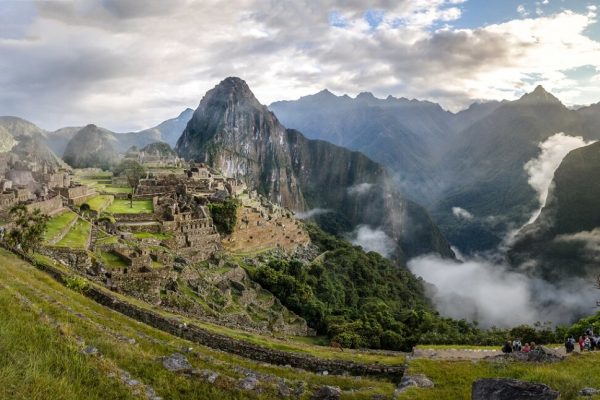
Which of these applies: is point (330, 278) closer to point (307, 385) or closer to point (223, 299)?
point (223, 299)

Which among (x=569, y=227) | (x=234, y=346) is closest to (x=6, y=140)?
(x=234, y=346)

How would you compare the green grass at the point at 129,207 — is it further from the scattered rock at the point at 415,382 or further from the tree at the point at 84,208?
the scattered rock at the point at 415,382

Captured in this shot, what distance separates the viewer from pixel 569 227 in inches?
5615

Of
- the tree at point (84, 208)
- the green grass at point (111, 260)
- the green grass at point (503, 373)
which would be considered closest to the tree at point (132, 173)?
the tree at point (84, 208)

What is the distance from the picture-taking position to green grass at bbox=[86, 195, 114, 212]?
149 ft

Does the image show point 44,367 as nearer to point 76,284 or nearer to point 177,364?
point 177,364

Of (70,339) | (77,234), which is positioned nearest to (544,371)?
(70,339)

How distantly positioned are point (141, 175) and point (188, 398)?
64642 millimetres

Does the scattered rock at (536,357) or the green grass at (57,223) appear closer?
the scattered rock at (536,357)

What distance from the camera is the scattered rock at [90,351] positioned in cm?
1152

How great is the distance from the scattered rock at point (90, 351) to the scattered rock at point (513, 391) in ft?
31.5

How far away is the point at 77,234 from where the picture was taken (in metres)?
33.7

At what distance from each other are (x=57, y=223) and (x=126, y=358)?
1032 inches

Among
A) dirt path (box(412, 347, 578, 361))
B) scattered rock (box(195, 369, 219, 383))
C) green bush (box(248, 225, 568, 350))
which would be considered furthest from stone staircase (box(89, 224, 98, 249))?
dirt path (box(412, 347, 578, 361))
